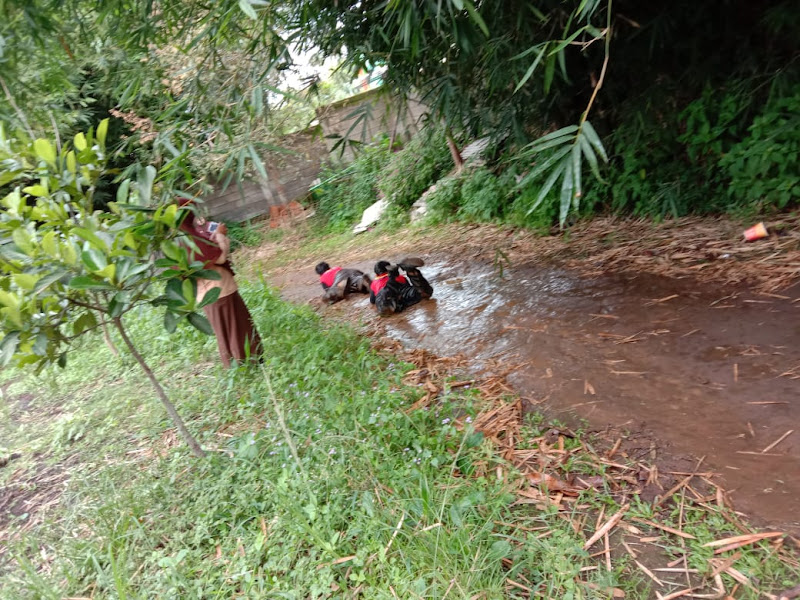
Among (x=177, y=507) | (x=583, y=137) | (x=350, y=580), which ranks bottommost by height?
(x=350, y=580)

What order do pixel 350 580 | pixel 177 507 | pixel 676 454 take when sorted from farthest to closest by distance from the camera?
pixel 177 507, pixel 676 454, pixel 350 580

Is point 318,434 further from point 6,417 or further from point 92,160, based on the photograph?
point 6,417

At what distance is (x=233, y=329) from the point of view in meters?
3.62

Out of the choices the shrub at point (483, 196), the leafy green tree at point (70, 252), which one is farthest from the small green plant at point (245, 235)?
the leafy green tree at point (70, 252)

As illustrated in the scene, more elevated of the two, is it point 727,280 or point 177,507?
point 177,507

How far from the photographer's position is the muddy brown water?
2018 millimetres

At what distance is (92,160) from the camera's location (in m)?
2.14

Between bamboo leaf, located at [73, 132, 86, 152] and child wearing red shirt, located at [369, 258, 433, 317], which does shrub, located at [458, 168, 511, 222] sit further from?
bamboo leaf, located at [73, 132, 86, 152]

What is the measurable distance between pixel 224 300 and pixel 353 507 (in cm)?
201

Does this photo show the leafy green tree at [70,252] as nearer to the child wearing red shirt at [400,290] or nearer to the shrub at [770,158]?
the child wearing red shirt at [400,290]

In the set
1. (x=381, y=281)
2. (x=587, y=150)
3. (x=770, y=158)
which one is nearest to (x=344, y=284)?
(x=381, y=281)

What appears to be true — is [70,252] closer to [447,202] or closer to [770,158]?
[770,158]

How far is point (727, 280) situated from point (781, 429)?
1.60m

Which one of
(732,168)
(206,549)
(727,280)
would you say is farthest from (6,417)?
(732,168)
